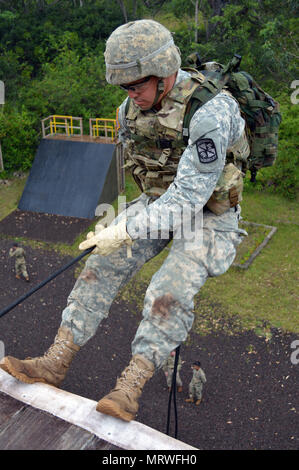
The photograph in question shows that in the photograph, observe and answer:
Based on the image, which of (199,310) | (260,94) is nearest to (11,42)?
(199,310)

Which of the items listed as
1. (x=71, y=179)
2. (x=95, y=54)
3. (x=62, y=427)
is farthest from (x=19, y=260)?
(x=95, y=54)

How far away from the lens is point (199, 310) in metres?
12.4

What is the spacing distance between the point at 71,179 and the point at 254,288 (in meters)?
7.89

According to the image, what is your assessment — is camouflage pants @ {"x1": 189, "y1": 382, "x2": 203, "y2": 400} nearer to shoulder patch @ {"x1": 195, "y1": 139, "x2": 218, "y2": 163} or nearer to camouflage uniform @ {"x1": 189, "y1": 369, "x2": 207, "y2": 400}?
camouflage uniform @ {"x1": 189, "y1": 369, "x2": 207, "y2": 400}

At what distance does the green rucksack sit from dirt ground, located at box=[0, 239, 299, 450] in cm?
588

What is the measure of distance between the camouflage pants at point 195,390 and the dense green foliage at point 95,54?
9807mm

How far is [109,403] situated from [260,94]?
10.6 feet

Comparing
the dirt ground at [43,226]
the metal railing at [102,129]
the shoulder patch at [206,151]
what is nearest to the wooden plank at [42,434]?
the shoulder patch at [206,151]

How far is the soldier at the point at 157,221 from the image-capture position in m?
4.08

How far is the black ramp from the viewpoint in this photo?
17.2 metres

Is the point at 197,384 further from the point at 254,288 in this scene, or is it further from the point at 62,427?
the point at 62,427

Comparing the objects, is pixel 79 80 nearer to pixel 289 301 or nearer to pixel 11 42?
pixel 11 42

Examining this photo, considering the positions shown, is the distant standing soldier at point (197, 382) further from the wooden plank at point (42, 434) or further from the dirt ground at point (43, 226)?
the dirt ground at point (43, 226)

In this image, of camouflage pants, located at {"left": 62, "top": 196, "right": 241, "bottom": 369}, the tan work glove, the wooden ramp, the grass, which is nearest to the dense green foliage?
the grass
